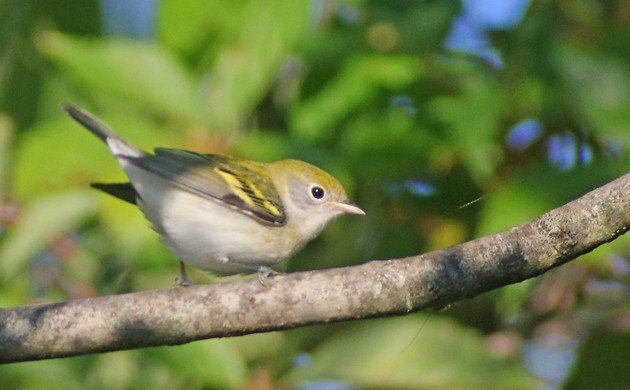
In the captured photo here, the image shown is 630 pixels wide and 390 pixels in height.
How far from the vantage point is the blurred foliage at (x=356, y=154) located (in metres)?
3.50

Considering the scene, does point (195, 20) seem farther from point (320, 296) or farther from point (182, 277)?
point (320, 296)

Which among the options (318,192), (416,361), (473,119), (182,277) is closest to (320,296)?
(416,361)

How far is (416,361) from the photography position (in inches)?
139

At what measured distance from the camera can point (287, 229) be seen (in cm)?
393

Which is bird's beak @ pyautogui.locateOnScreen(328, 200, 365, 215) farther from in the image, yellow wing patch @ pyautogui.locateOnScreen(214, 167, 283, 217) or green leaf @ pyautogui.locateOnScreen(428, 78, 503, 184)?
green leaf @ pyautogui.locateOnScreen(428, 78, 503, 184)

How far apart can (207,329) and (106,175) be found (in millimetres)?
1212

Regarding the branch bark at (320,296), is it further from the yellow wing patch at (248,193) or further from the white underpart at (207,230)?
the yellow wing patch at (248,193)

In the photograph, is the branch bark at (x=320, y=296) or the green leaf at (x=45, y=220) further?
the green leaf at (x=45, y=220)

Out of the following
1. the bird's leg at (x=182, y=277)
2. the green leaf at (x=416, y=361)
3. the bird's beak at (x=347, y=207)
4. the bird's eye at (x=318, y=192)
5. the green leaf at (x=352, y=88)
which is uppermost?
the green leaf at (x=352, y=88)

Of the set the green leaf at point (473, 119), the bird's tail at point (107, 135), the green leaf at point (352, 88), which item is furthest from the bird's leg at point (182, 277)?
the green leaf at point (473, 119)

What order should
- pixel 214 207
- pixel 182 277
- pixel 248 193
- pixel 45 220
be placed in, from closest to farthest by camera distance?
pixel 45 220 < pixel 182 277 < pixel 214 207 < pixel 248 193

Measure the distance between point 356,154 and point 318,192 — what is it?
60 centimetres

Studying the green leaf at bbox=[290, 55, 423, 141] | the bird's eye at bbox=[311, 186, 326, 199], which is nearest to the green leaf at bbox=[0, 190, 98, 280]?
the green leaf at bbox=[290, 55, 423, 141]

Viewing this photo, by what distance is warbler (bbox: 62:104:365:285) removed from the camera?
3.69 m
